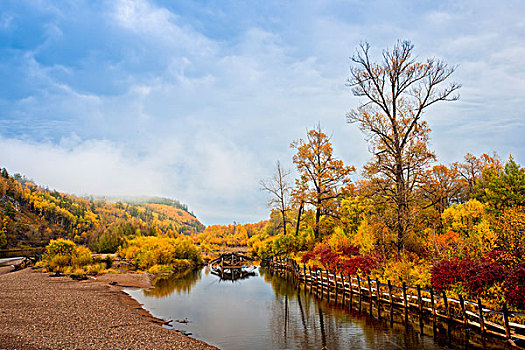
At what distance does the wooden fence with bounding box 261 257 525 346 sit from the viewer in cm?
1104

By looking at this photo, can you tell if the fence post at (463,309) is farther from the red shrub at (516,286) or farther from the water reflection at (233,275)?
the water reflection at (233,275)

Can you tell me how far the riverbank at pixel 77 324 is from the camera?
10392 mm

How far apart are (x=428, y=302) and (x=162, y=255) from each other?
34.0 meters

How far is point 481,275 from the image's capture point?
1167 cm

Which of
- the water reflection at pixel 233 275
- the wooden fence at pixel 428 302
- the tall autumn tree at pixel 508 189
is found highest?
the tall autumn tree at pixel 508 189

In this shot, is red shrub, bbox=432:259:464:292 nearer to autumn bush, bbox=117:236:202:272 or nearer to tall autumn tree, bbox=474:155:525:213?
tall autumn tree, bbox=474:155:525:213

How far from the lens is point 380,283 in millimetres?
18781

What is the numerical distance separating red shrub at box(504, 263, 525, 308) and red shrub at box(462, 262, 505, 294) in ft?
1.77

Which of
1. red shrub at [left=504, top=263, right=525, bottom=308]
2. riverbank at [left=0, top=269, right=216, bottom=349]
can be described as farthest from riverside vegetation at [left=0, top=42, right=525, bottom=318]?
riverbank at [left=0, top=269, right=216, bottom=349]

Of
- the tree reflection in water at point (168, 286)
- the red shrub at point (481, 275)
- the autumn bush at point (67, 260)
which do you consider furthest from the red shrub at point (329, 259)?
the autumn bush at point (67, 260)

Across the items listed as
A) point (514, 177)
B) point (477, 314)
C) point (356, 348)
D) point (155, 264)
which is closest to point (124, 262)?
point (155, 264)

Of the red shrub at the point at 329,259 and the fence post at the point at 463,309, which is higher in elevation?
the red shrub at the point at 329,259

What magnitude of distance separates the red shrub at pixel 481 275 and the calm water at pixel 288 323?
2041 millimetres

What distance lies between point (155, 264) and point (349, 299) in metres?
27.2
